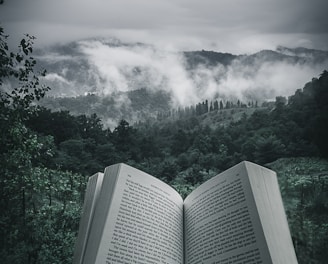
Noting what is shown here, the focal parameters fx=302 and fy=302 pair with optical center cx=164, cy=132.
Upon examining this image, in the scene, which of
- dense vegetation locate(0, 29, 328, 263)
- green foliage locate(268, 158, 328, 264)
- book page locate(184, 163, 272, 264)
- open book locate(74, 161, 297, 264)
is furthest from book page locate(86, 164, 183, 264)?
green foliage locate(268, 158, 328, 264)

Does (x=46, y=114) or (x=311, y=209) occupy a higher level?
(x=46, y=114)

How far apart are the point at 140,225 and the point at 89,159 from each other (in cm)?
1660

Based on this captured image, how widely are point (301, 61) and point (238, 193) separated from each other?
627 ft

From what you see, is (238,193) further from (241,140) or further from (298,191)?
(241,140)

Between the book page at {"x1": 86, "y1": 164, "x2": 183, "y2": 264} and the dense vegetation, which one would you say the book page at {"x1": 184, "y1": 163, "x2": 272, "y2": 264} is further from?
the dense vegetation

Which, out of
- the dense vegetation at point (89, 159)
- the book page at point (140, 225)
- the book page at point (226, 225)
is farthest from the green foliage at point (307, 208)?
the book page at point (140, 225)

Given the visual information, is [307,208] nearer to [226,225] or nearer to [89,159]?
[226,225]

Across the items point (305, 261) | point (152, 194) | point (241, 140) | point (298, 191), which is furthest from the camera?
point (241, 140)

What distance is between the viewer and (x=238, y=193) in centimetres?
161

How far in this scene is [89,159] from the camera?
1764cm

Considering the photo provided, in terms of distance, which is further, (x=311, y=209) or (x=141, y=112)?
(x=141, y=112)

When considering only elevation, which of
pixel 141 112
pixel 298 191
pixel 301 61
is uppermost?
pixel 301 61

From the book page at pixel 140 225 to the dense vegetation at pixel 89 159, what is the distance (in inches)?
54.1

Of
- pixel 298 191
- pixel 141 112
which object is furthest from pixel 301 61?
pixel 298 191
